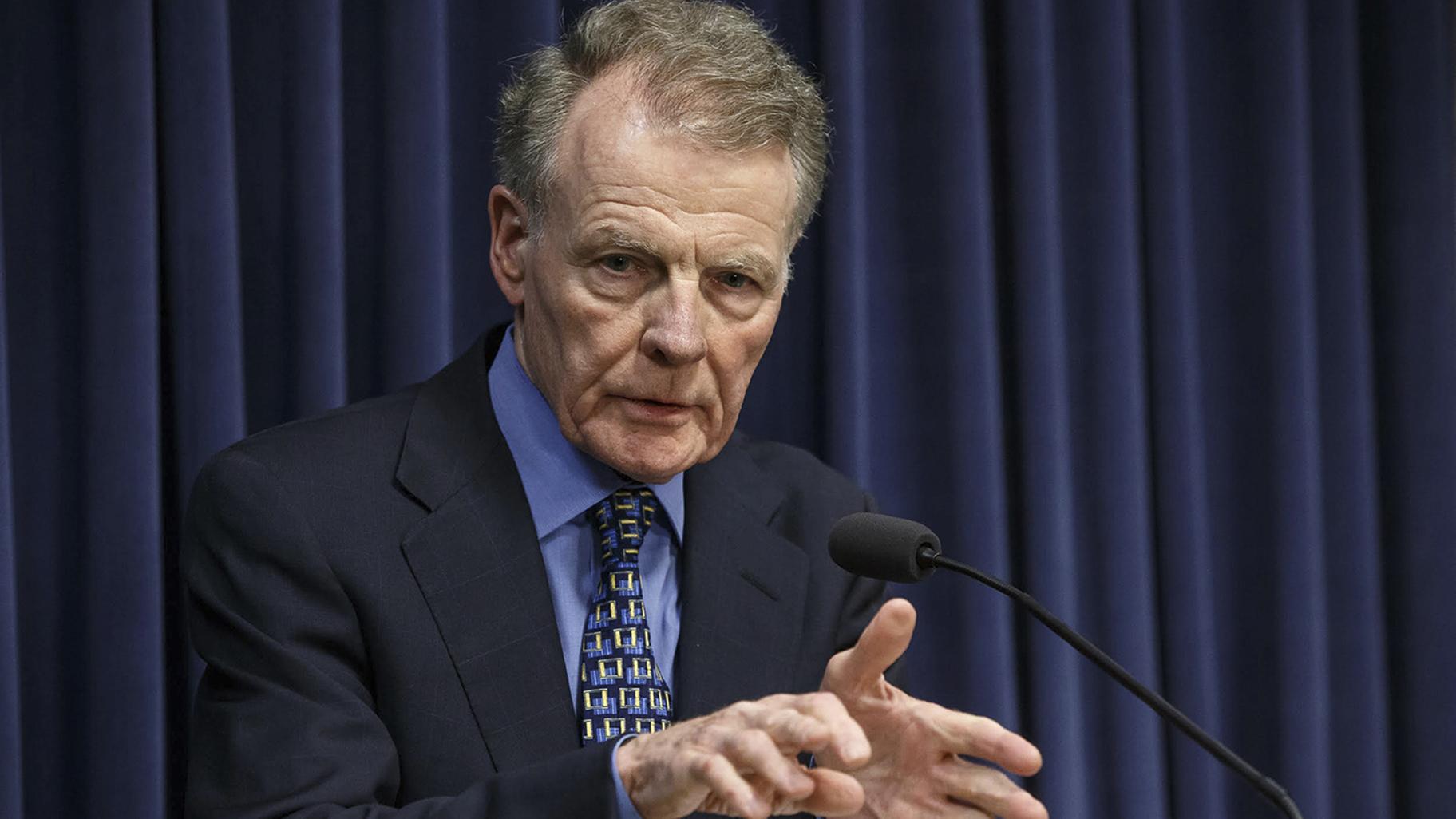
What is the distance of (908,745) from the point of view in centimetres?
143

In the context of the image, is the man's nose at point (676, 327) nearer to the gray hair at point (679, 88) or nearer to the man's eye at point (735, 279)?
the man's eye at point (735, 279)

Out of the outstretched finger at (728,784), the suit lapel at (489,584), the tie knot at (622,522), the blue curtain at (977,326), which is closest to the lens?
the outstretched finger at (728,784)

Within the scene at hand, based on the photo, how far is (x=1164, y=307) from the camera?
2449 mm

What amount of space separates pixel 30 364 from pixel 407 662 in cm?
74

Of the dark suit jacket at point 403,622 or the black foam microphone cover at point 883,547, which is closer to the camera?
the black foam microphone cover at point 883,547

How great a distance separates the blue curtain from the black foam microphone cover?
88 centimetres

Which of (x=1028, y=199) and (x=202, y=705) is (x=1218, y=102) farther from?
(x=202, y=705)

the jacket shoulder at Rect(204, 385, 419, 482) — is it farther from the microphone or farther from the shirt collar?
the microphone

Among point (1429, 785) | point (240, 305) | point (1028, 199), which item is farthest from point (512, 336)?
point (1429, 785)

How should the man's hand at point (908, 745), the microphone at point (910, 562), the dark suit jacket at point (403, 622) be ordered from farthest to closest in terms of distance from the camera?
the dark suit jacket at point (403, 622) < the man's hand at point (908, 745) < the microphone at point (910, 562)

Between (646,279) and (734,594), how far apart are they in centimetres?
39

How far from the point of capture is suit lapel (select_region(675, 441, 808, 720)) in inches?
67.0

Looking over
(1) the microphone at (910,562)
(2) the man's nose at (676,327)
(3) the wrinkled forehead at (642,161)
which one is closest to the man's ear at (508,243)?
(3) the wrinkled forehead at (642,161)

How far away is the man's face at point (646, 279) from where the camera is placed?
165cm
